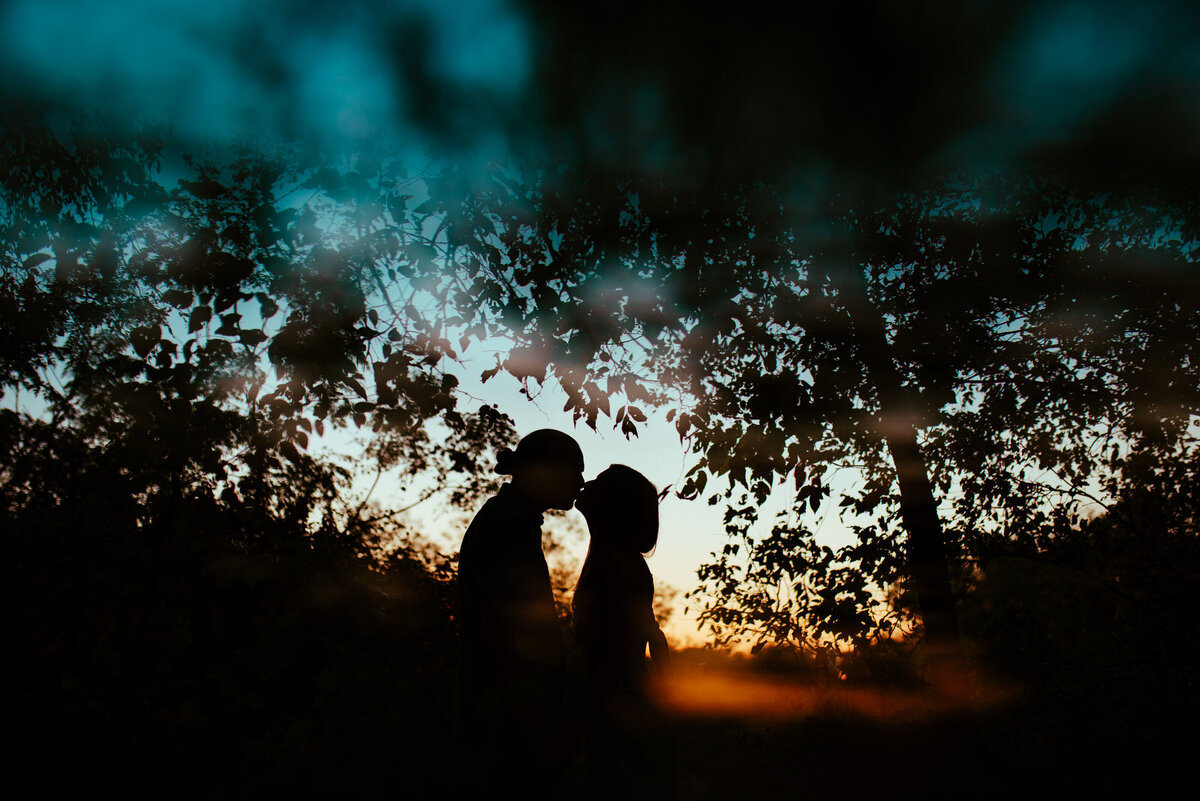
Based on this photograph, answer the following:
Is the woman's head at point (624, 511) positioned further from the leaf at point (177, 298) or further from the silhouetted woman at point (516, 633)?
the leaf at point (177, 298)

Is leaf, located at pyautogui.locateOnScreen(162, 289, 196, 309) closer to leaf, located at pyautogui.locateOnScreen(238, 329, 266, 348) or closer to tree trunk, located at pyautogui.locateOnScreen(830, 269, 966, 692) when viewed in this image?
leaf, located at pyautogui.locateOnScreen(238, 329, 266, 348)

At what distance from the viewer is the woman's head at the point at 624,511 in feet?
10.7

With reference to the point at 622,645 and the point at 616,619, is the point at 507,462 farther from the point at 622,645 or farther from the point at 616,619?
the point at 622,645

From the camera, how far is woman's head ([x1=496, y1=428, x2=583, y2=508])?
2.72 m

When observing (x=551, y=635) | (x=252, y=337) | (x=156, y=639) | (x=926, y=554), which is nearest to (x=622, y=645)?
(x=551, y=635)

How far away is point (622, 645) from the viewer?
3.09 metres

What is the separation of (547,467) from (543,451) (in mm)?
72

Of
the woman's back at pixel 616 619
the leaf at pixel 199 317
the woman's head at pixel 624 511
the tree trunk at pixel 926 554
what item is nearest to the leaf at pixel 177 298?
the leaf at pixel 199 317

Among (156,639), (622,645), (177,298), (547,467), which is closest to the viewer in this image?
(156,639)

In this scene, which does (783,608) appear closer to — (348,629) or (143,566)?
(348,629)

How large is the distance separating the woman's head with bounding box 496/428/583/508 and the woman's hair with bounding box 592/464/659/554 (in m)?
0.53

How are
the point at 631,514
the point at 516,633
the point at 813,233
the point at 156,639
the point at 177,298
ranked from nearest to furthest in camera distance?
the point at 516,633, the point at 156,639, the point at 631,514, the point at 177,298, the point at 813,233

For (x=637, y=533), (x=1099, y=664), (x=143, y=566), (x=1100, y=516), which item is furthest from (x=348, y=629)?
(x=1099, y=664)

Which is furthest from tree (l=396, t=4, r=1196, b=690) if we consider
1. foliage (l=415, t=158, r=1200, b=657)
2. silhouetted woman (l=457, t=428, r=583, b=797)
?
silhouetted woman (l=457, t=428, r=583, b=797)
